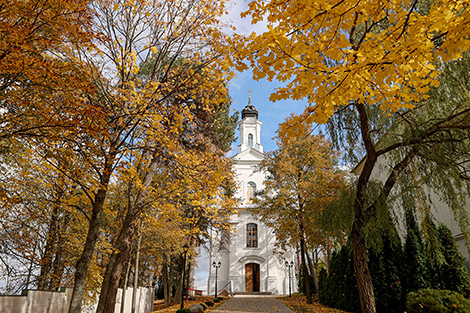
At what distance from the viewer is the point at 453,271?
30.3ft

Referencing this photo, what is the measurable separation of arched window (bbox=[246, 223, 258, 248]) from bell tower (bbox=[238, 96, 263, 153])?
29.3 ft

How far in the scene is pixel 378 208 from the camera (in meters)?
6.36

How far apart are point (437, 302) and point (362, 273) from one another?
3.18 m

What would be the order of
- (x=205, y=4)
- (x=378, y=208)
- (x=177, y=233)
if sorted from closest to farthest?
(x=378, y=208) → (x=205, y=4) → (x=177, y=233)

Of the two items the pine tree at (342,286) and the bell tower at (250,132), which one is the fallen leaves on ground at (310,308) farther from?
the bell tower at (250,132)

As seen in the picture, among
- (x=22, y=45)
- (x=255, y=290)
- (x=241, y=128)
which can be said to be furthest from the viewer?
(x=241, y=128)

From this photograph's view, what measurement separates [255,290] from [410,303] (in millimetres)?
22933

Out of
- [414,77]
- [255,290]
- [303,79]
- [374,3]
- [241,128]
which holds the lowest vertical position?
[255,290]

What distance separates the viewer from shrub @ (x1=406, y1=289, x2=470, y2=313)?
7816 millimetres

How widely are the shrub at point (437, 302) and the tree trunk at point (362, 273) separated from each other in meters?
2.96

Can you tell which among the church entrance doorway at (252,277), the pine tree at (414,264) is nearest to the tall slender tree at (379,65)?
the pine tree at (414,264)

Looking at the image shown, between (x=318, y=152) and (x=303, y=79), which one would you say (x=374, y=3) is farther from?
(x=318, y=152)

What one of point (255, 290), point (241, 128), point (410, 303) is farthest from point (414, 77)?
point (241, 128)

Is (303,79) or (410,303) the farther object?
(410,303)
